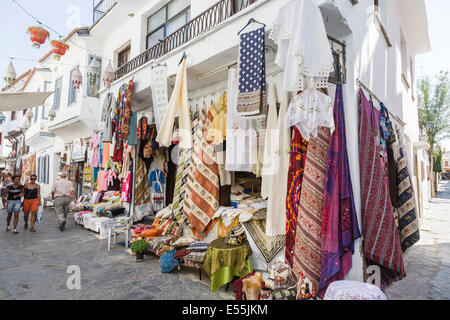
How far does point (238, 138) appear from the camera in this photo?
437 cm

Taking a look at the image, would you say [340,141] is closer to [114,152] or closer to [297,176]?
[297,176]

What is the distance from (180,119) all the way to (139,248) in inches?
103

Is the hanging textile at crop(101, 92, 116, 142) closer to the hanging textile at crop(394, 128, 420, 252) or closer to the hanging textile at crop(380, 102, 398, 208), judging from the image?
the hanging textile at crop(380, 102, 398, 208)

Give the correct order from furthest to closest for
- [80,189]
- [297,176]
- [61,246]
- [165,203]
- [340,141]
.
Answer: [80,189] < [165,203] < [61,246] < [297,176] < [340,141]

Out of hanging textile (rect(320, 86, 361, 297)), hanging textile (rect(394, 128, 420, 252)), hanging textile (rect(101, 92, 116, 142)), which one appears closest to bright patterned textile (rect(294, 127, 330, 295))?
hanging textile (rect(320, 86, 361, 297))

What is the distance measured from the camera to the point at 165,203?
7391 mm

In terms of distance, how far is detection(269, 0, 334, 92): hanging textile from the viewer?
274 centimetres

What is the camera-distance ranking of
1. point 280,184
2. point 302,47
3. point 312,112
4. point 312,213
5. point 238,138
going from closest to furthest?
point 302,47
point 312,112
point 312,213
point 280,184
point 238,138

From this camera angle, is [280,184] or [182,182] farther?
[182,182]

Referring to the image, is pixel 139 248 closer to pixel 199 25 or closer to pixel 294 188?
pixel 294 188

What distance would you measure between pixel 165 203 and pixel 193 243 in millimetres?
2988

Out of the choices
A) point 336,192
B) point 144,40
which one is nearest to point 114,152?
point 144,40

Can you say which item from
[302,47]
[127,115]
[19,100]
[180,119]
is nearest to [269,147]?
[302,47]

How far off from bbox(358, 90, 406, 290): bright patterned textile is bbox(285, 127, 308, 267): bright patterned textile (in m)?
0.76
